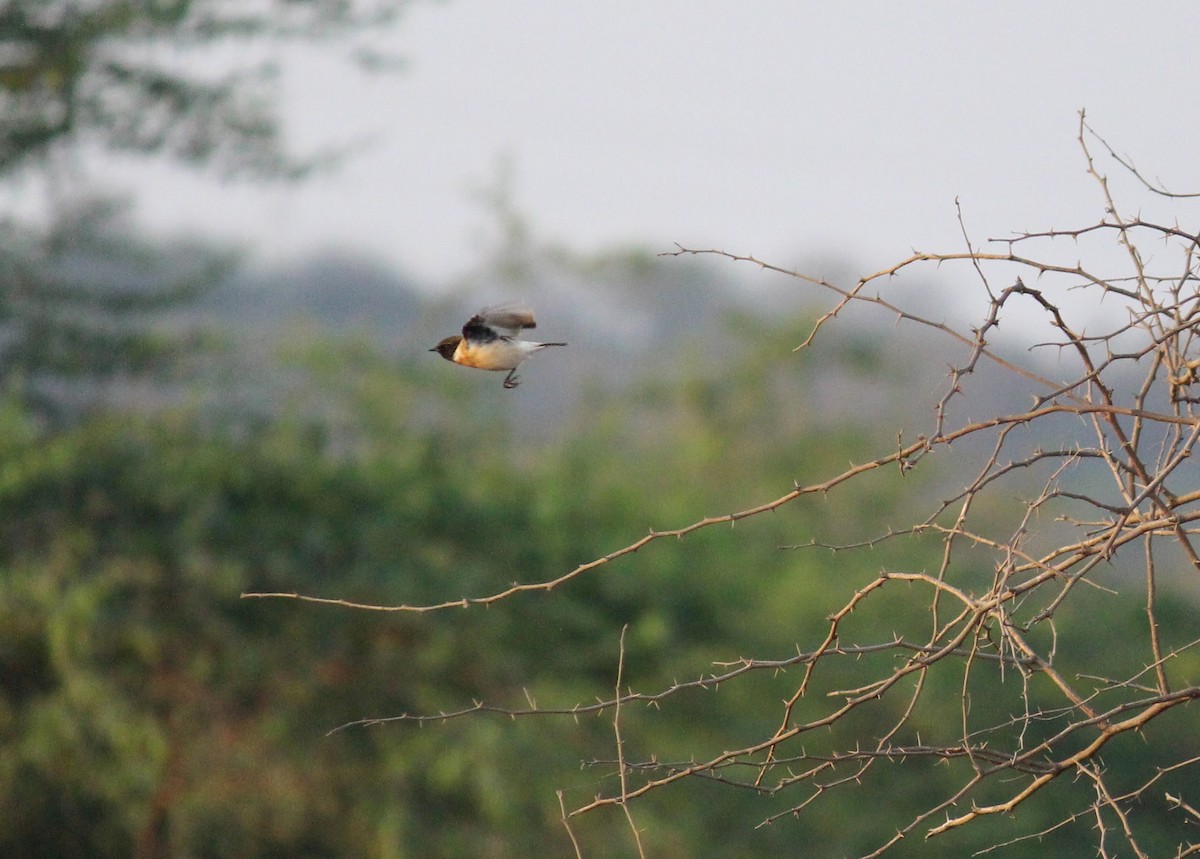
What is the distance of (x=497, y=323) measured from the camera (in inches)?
82.7

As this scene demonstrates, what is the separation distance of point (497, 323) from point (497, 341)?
0.03 meters

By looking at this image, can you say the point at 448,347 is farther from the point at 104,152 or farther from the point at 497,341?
the point at 104,152

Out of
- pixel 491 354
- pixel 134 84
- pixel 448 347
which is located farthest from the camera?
pixel 134 84

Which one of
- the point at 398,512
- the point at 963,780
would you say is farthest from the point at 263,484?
the point at 963,780

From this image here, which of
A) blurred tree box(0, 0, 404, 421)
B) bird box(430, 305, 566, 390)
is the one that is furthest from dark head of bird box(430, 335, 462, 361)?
blurred tree box(0, 0, 404, 421)

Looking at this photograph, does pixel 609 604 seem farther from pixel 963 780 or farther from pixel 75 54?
pixel 75 54

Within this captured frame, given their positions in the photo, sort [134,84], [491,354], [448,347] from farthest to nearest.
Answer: [134,84]
[448,347]
[491,354]

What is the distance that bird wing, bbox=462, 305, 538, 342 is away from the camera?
2082 millimetres

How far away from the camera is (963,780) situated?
894cm

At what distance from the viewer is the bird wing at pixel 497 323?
2082 millimetres

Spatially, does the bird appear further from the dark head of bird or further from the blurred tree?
the blurred tree

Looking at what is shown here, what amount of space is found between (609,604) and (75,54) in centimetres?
468

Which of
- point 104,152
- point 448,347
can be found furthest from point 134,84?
point 448,347

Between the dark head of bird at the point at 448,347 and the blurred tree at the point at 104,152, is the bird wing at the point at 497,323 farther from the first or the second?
the blurred tree at the point at 104,152
